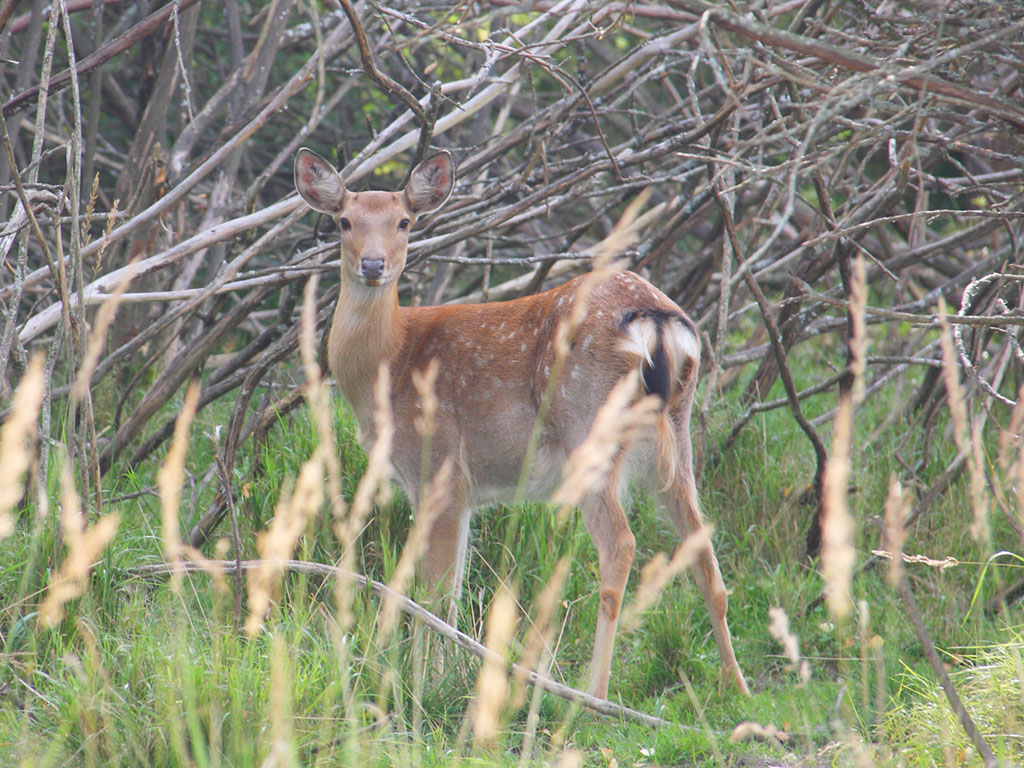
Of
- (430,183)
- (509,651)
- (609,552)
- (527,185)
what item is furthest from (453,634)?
(527,185)

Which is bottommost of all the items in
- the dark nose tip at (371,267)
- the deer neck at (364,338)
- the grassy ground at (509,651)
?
the grassy ground at (509,651)

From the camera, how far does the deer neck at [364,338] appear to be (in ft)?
15.3

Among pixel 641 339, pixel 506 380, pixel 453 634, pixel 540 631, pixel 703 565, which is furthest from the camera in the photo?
pixel 506 380

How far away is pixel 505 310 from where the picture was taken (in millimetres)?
4668

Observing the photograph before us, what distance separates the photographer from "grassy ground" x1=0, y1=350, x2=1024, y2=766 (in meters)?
2.80

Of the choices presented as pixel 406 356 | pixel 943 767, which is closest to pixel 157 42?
pixel 406 356

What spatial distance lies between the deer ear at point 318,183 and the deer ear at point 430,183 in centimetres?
31

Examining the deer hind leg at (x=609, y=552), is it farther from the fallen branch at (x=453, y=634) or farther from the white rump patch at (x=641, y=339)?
the white rump patch at (x=641, y=339)

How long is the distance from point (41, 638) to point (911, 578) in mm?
3563

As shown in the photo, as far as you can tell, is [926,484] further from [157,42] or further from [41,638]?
[157,42]

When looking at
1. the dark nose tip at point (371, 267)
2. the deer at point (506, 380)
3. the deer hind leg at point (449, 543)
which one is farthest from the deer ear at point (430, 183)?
the deer hind leg at point (449, 543)

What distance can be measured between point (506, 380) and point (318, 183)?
121 centimetres

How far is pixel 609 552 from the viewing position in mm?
4105

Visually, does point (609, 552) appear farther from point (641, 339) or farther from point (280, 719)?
point (280, 719)
